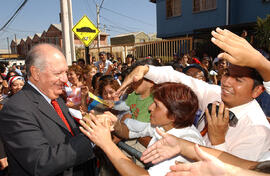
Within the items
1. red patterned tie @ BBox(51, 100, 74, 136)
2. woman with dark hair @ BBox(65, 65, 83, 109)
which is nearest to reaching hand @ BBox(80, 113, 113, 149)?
red patterned tie @ BBox(51, 100, 74, 136)

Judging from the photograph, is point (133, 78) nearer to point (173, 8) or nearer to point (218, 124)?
point (218, 124)

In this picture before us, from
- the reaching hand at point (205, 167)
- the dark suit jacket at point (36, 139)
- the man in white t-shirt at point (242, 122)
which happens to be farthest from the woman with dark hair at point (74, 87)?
the reaching hand at point (205, 167)

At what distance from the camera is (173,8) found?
58.4 ft

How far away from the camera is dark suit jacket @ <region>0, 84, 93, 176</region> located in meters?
1.48

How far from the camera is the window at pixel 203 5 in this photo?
15.2m

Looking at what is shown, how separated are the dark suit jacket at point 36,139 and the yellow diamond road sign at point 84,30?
5537 mm

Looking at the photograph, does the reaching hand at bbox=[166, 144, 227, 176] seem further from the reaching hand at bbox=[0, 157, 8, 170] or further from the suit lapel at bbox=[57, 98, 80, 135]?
the reaching hand at bbox=[0, 157, 8, 170]

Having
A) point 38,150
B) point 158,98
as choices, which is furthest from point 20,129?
point 158,98

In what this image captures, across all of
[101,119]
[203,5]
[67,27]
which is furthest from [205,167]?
[203,5]

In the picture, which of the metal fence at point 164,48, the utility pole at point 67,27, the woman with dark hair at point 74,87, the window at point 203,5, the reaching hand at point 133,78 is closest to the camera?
the reaching hand at point 133,78

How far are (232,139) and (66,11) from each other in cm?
759

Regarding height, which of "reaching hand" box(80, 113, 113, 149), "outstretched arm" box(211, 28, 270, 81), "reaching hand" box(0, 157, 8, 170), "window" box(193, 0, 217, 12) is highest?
"window" box(193, 0, 217, 12)

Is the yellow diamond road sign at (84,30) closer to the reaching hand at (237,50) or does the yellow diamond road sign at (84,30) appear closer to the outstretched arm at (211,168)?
the reaching hand at (237,50)

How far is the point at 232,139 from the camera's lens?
1725 mm
